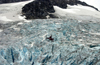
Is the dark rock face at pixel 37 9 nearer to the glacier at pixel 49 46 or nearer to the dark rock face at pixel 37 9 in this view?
the dark rock face at pixel 37 9

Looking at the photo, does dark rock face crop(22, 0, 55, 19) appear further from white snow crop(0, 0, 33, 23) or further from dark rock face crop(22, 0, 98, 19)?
white snow crop(0, 0, 33, 23)

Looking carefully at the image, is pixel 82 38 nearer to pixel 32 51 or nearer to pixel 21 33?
pixel 32 51

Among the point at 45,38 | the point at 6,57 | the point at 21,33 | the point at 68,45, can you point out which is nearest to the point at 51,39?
the point at 45,38

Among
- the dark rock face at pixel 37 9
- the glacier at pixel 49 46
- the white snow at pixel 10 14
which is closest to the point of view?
the glacier at pixel 49 46

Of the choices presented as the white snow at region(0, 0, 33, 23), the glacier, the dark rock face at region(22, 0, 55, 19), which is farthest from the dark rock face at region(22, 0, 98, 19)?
the glacier

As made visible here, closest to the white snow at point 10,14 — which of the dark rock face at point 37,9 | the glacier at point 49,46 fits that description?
the dark rock face at point 37,9

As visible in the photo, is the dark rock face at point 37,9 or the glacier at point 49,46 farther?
the dark rock face at point 37,9
